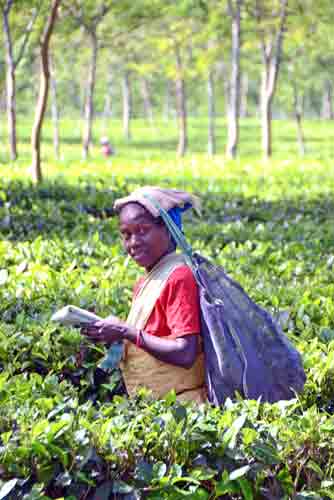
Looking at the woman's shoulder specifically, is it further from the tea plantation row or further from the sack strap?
the tea plantation row

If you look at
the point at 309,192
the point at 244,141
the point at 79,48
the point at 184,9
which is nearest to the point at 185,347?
the point at 309,192

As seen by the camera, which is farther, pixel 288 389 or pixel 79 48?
pixel 79 48

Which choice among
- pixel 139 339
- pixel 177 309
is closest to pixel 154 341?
pixel 139 339

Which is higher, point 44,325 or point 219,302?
point 219,302

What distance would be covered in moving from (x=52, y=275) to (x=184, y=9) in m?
17.0

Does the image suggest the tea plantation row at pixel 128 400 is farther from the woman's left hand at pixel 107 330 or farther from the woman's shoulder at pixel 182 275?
→ the woman's shoulder at pixel 182 275

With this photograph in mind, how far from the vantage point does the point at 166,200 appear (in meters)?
3.90

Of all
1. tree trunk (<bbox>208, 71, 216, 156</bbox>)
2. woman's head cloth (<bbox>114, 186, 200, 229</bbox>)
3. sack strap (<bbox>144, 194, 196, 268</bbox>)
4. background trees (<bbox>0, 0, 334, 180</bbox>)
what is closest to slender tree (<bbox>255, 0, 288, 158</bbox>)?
background trees (<bbox>0, 0, 334, 180</bbox>)

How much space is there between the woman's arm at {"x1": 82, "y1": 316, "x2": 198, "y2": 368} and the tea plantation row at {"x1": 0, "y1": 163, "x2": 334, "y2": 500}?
0.20 m

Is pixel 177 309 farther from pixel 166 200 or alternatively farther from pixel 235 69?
pixel 235 69

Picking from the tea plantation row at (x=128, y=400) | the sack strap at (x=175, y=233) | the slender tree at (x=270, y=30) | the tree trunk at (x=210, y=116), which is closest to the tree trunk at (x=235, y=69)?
the slender tree at (x=270, y=30)

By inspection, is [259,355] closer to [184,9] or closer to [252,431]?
[252,431]

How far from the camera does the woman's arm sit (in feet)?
12.1

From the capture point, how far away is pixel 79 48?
34.3m
